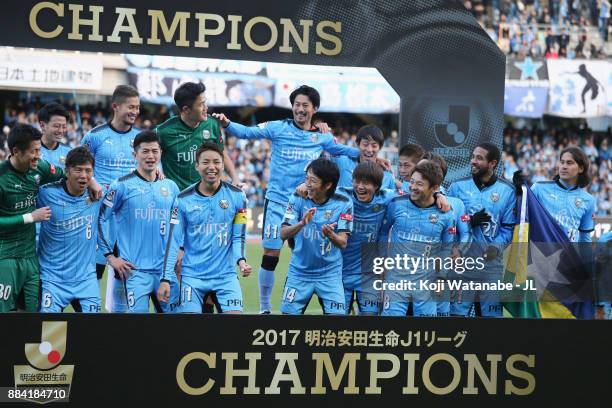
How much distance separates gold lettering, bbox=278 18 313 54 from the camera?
5.20m

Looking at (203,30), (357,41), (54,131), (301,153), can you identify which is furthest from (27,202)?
(357,41)

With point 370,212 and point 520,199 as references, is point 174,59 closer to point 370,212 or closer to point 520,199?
point 370,212

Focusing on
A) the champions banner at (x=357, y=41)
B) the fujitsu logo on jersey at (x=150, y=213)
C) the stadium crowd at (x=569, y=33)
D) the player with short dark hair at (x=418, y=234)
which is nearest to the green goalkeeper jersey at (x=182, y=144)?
the fujitsu logo on jersey at (x=150, y=213)

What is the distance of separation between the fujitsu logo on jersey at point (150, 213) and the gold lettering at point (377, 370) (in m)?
1.69

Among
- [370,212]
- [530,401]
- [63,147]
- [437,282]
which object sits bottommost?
[530,401]

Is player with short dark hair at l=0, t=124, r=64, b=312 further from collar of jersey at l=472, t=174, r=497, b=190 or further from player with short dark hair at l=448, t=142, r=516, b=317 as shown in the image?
collar of jersey at l=472, t=174, r=497, b=190

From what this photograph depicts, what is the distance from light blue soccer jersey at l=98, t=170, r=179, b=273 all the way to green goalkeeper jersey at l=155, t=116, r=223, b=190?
96 millimetres

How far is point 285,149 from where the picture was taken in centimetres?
572

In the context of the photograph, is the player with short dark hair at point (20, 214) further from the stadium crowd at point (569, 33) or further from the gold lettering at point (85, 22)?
the stadium crowd at point (569, 33)

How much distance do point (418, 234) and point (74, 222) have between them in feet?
7.09

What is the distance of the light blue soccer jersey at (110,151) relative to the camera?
5715mm

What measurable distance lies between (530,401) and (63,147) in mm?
3436

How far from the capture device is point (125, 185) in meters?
5.75

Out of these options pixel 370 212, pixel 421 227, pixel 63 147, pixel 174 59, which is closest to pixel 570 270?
pixel 421 227
